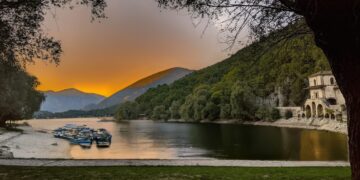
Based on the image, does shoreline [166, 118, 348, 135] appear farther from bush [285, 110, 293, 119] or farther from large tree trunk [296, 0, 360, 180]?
large tree trunk [296, 0, 360, 180]

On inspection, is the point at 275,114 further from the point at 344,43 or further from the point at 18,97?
the point at 344,43

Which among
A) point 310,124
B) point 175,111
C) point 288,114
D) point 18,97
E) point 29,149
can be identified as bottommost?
point 29,149

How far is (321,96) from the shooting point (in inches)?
4395

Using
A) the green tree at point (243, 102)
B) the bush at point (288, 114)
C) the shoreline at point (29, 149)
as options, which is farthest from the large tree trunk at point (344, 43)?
the green tree at point (243, 102)

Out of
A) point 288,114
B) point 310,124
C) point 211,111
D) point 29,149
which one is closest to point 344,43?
point 29,149

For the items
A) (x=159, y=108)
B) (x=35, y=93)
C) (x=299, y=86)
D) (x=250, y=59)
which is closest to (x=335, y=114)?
(x=299, y=86)

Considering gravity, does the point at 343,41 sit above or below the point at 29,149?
above

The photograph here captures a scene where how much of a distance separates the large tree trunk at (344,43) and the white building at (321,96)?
3984 inches

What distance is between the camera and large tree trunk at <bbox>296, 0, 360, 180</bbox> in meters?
5.43

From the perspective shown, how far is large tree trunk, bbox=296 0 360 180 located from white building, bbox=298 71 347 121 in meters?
101

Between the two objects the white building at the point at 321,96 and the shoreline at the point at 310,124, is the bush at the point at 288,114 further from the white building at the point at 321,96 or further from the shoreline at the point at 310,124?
the white building at the point at 321,96

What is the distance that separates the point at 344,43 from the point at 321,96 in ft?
368

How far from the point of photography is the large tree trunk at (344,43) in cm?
543

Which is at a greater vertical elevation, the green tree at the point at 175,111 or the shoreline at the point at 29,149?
the green tree at the point at 175,111
